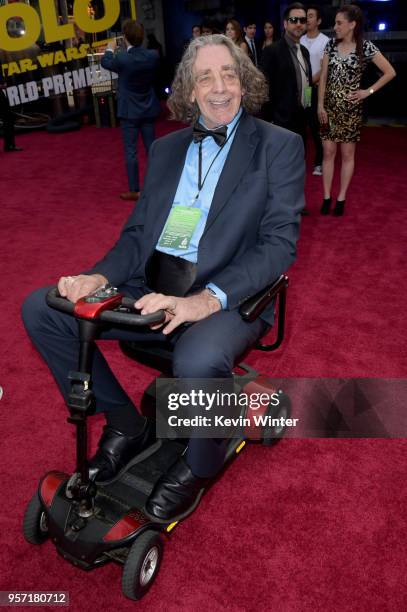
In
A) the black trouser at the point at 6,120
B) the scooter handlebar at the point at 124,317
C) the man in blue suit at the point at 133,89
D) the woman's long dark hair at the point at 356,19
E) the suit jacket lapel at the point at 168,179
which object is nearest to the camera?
the scooter handlebar at the point at 124,317

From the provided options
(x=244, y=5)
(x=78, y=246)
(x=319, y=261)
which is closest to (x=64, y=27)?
(x=244, y=5)

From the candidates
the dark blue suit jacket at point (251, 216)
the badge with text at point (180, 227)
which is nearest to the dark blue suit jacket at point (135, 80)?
the dark blue suit jacket at point (251, 216)

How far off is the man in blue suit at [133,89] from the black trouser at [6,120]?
2.65 meters

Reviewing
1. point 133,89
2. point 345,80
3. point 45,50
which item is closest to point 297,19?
point 345,80

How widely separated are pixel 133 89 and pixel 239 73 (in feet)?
11.1

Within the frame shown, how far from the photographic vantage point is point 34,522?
1762 millimetres

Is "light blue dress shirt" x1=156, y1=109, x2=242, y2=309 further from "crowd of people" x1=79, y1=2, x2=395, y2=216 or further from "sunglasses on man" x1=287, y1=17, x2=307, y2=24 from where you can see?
"sunglasses on man" x1=287, y1=17, x2=307, y2=24

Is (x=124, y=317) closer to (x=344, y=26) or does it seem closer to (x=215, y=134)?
(x=215, y=134)

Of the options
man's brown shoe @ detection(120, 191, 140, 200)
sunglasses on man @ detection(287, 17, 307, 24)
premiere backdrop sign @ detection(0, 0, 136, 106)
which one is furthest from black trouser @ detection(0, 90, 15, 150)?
sunglasses on man @ detection(287, 17, 307, 24)

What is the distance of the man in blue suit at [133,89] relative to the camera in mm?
4891

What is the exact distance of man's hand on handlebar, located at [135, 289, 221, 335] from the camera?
4.97 feet

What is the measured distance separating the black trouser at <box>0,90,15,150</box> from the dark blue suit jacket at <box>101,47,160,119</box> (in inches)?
115

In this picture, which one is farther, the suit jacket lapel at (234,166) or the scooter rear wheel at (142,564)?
the suit jacket lapel at (234,166)

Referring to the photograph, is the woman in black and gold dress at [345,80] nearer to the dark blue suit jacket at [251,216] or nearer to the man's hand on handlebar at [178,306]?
the dark blue suit jacket at [251,216]
